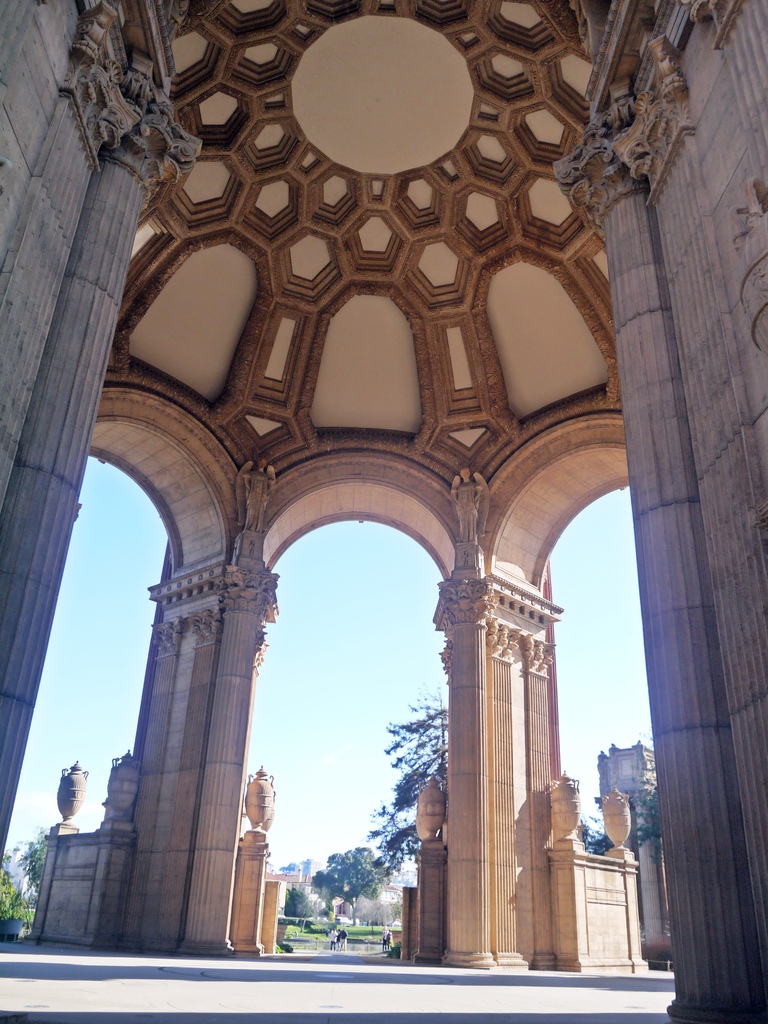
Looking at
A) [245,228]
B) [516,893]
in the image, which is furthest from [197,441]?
[516,893]

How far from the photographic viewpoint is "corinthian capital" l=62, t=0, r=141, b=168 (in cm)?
829

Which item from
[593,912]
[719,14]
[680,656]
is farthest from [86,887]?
[719,14]

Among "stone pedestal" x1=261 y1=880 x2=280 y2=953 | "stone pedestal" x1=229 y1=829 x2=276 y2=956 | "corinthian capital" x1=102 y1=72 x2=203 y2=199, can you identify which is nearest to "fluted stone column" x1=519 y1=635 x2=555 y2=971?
"stone pedestal" x1=229 y1=829 x2=276 y2=956

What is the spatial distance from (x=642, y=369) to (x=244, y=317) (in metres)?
14.5

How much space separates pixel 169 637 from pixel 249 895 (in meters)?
5.97

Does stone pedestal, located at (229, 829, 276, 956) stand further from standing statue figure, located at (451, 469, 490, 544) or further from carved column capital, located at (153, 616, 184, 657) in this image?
standing statue figure, located at (451, 469, 490, 544)

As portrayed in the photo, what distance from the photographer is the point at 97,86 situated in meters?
8.63

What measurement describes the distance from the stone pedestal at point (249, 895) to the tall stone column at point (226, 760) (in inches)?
37.9

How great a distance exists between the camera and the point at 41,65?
7.64 metres

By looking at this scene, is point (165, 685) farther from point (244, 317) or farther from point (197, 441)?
point (244, 317)

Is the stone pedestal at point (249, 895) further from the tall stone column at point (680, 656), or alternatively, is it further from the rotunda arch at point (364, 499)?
the tall stone column at point (680, 656)

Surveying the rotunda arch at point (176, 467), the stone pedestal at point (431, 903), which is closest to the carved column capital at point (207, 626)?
the rotunda arch at point (176, 467)

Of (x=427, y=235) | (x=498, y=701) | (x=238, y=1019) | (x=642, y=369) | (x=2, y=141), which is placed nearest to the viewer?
(x=238, y=1019)

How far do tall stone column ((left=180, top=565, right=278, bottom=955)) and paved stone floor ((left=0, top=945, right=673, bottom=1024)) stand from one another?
4433 millimetres
